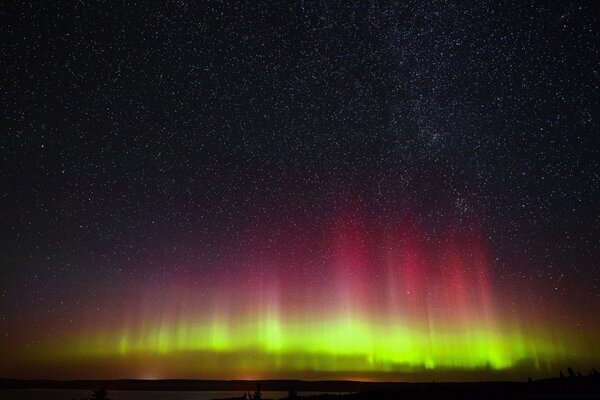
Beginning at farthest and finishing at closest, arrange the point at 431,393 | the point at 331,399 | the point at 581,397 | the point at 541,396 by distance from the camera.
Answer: the point at 331,399, the point at 431,393, the point at 541,396, the point at 581,397

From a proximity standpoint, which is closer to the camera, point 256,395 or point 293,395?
point 293,395

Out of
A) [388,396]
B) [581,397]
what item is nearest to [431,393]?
[388,396]

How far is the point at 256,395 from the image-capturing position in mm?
27422

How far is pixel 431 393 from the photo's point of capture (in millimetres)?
32031

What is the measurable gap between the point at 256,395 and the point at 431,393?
13.8 m

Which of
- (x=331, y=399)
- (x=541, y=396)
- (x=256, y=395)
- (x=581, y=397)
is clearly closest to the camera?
(x=581, y=397)

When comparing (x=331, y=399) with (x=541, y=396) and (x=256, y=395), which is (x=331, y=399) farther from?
(x=541, y=396)

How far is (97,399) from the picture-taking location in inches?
941

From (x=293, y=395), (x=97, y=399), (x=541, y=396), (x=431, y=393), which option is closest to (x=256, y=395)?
(x=293, y=395)

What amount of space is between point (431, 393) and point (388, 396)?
3358mm

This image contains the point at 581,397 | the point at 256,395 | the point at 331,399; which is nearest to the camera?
the point at 581,397

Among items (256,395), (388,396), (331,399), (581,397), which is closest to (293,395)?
(256,395)

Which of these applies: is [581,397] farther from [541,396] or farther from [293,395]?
[293,395]

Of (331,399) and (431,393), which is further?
(331,399)
